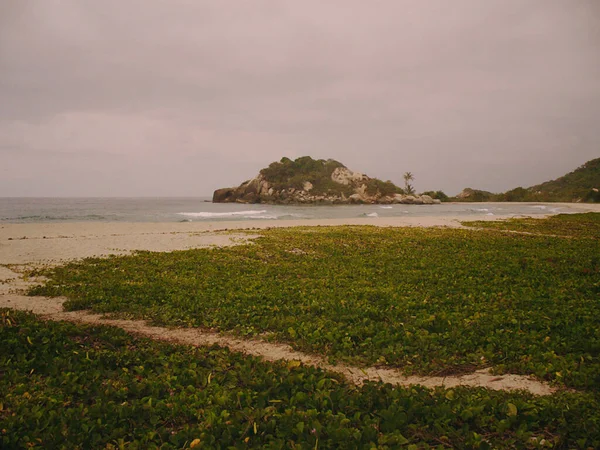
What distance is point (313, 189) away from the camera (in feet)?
425

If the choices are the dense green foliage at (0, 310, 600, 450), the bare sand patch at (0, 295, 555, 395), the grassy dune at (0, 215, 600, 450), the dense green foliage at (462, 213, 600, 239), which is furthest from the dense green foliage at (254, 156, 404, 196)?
the dense green foliage at (0, 310, 600, 450)

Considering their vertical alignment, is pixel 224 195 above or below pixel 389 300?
above

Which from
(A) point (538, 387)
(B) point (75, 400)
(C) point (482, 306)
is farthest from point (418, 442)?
(C) point (482, 306)

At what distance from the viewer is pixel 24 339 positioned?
19.3ft

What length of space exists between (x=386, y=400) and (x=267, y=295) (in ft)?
17.4

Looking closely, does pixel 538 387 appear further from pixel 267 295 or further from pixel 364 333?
pixel 267 295

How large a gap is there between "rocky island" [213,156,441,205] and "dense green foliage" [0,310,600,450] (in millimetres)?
118082

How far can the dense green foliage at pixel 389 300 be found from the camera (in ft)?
19.3

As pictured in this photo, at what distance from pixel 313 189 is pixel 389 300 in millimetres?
Answer: 122114

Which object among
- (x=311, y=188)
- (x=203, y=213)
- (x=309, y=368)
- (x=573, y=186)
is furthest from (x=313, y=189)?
(x=309, y=368)

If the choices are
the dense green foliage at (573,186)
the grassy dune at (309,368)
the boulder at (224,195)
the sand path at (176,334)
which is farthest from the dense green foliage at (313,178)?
the grassy dune at (309,368)

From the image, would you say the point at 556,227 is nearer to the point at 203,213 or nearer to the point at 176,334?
the point at 176,334

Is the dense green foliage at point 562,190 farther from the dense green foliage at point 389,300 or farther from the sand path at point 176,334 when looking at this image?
the sand path at point 176,334

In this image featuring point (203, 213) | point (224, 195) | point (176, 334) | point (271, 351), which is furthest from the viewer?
point (224, 195)
